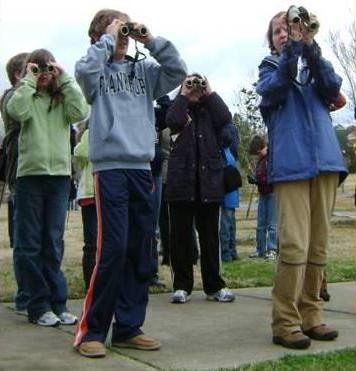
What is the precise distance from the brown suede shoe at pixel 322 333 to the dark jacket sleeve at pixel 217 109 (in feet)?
7.22

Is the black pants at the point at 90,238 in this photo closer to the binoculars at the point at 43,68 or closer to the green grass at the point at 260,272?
the green grass at the point at 260,272

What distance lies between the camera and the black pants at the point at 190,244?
637 centimetres

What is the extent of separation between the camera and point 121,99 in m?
4.54

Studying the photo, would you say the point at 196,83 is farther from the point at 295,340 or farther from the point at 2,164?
the point at 295,340

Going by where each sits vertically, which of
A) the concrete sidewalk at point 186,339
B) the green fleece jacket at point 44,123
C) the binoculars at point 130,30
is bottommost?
the concrete sidewalk at point 186,339

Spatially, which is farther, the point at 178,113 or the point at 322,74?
the point at 178,113

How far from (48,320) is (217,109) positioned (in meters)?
2.33

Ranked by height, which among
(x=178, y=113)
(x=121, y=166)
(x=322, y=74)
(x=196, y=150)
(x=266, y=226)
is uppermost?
(x=322, y=74)

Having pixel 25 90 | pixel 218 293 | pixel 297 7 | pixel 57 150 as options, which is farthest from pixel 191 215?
pixel 297 7

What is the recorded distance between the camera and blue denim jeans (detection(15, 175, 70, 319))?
5.24 metres

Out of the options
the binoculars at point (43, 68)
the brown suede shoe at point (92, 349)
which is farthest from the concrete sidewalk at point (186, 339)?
the binoculars at point (43, 68)

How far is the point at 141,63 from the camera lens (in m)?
4.76

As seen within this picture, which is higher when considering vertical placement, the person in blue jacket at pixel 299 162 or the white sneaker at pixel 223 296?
the person in blue jacket at pixel 299 162

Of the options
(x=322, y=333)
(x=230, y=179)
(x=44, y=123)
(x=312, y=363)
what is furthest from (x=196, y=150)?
(x=312, y=363)
